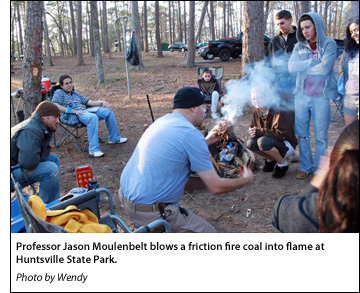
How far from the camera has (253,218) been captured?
11.6ft

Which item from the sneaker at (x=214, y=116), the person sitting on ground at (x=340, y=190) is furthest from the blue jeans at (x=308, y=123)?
the sneaker at (x=214, y=116)

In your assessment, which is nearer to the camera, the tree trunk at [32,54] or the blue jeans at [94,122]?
the blue jeans at [94,122]

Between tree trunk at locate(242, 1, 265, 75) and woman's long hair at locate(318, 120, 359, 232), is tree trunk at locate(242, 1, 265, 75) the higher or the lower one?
the higher one

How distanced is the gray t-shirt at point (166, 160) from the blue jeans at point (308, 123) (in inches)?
82.5

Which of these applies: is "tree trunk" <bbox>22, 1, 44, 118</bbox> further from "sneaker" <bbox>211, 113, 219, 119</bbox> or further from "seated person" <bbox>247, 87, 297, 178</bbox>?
"seated person" <bbox>247, 87, 297, 178</bbox>

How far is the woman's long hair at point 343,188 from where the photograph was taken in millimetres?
1088

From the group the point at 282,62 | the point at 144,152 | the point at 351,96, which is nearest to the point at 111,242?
the point at 144,152

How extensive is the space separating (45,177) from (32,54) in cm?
406

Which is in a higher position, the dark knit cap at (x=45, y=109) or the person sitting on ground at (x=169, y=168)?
the dark knit cap at (x=45, y=109)

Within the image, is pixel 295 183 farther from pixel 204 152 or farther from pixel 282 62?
pixel 204 152

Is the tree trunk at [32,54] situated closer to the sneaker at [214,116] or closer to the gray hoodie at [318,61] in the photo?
the sneaker at [214,116]

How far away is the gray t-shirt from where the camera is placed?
7.77 ft

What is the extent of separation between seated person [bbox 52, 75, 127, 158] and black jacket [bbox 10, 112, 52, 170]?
2.19 meters

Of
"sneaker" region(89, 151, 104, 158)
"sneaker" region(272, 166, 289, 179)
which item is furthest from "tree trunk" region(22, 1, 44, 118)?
"sneaker" region(272, 166, 289, 179)
